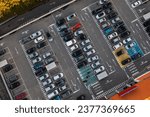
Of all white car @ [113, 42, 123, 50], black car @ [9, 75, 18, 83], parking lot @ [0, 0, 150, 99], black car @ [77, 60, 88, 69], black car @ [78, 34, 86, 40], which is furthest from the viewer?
white car @ [113, 42, 123, 50]

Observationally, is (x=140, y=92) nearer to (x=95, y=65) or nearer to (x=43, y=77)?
(x=95, y=65)

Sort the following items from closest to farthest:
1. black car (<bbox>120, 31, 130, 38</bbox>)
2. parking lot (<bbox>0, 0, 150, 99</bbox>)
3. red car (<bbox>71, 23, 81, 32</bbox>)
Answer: parking lot (<bbox>0, 0, 150, 99</bbox>) < red car (<bbox>71, 23, 81, 32</bbox>) < black car (<bbox>120, 31, 130, 38</bbox>)

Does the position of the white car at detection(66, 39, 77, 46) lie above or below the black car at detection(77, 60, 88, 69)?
above

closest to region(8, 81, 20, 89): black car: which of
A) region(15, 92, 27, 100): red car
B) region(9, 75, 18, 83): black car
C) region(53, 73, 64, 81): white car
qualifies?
region(9, 75, 18, 83): black car

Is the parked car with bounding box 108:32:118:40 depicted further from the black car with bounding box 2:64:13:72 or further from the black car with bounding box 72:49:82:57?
the black car with bounding box 2:64:13:72

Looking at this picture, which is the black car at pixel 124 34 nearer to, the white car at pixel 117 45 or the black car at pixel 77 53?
the white car at pixel 117 45

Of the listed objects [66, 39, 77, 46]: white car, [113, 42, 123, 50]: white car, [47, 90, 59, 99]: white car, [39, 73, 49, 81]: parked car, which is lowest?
[47, 90, 59, 99]: white car

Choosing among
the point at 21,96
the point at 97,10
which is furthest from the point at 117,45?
the point at 21,96

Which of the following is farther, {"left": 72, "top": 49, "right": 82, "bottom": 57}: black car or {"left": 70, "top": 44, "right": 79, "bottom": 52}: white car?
{"left": 70, "top": 44, "right": 79, "bottom": 52}: white car
